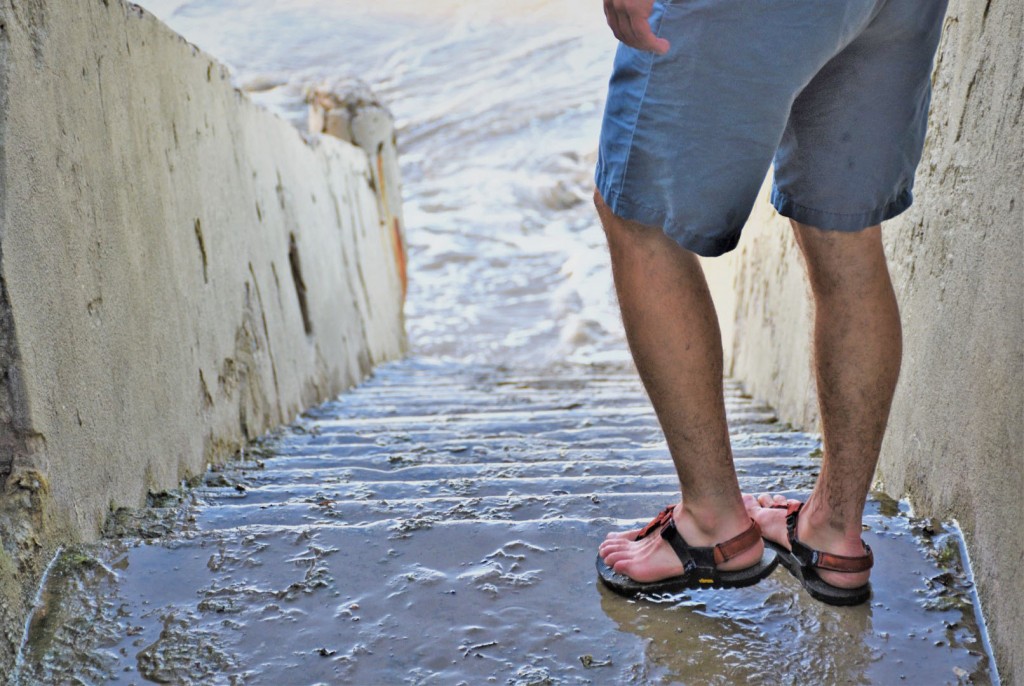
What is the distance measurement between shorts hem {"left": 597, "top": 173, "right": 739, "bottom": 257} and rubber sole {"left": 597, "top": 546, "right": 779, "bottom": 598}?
527 mm

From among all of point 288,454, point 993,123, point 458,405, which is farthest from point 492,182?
point 993,123

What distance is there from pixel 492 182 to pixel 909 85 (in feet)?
62.1

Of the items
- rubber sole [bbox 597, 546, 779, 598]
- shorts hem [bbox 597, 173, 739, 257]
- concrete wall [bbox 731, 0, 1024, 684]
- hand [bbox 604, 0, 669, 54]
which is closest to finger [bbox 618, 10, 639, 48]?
hand [bbox 604, 0, 669, 54]

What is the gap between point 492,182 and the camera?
20094 mm

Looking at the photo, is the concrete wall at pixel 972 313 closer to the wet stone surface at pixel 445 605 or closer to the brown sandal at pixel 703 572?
the wet stone surface at pixel 445 605

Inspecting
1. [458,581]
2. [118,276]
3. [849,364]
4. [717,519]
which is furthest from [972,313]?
[118,276]

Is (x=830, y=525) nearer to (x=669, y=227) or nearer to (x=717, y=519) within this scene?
(x=717, y=519)

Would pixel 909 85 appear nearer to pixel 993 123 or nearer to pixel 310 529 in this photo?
pixel 993 123

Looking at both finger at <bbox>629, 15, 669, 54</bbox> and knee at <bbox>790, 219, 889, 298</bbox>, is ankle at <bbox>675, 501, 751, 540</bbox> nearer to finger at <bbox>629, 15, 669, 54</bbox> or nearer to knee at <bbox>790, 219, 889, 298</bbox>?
knee at <bbox>790, 219, 889, 298</bbox>

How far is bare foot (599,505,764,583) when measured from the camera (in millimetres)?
1522

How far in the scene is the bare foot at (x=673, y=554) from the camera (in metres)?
1.52

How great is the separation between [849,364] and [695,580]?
0.42 m

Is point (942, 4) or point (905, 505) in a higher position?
point (942, 4)

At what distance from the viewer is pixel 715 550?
1.52 m
